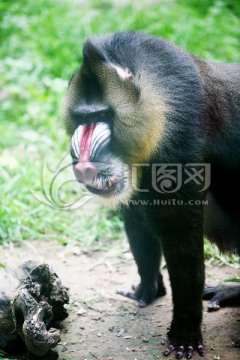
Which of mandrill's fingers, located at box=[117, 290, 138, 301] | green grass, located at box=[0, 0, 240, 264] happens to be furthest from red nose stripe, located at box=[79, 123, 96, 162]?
green grass, located at box=[0, 0, 240, 264]

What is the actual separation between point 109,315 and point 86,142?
5.79 feet

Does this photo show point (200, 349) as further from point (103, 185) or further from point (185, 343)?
point (103, 185)

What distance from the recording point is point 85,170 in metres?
3.83

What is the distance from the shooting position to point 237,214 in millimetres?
4617

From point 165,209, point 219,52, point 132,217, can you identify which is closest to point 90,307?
point 132,217

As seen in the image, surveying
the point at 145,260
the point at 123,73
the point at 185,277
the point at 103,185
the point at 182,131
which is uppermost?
the point at 123,73

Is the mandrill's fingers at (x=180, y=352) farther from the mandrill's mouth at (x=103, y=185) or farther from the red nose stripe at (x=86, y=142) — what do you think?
the red nose stripe at (x=86, y=142)

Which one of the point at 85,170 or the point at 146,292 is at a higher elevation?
the point at 85,170

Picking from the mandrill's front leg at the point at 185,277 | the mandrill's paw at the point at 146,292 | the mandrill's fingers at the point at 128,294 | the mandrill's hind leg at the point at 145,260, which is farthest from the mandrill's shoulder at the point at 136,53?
the mandrill's fingers at the point at 128,294

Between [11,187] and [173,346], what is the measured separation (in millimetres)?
3187

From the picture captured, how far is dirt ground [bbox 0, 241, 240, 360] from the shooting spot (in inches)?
169

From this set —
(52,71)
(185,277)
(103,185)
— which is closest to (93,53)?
(103,185)

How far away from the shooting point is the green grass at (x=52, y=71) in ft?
21.0

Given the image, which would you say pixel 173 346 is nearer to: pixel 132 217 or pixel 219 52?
pixel 132 217
